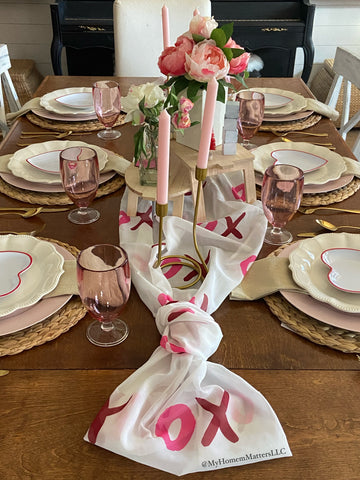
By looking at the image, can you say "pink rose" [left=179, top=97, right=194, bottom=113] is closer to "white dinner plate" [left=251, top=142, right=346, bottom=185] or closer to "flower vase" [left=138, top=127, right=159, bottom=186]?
"flower vase" [left=138, top=127, right=159, bottom=186]

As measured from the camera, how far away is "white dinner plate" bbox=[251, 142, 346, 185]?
1.14 meters

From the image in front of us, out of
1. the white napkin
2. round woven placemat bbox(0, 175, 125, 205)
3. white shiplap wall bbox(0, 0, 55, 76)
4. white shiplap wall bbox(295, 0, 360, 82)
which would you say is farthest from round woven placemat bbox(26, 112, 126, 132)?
white shiplap wall bbox(295, 0, 360, 82)

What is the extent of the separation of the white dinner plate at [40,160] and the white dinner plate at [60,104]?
22cm

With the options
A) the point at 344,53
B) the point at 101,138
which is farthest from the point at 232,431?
the point at 344,53

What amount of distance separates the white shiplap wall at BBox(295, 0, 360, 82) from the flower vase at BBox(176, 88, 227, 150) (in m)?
2.63

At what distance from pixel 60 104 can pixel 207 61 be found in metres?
0.78

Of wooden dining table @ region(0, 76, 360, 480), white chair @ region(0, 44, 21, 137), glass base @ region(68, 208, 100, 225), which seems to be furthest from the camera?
white chair @ region(0, 44, 21, 137)

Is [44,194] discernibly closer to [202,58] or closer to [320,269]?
[202,58]

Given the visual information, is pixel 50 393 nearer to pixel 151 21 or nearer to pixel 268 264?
pixel 268 264

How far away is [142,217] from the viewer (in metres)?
1.02

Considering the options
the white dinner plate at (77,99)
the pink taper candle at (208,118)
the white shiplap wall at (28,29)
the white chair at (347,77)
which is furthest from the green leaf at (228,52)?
the white shiplap wall at (28,29)

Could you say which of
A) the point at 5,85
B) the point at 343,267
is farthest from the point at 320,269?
the point at 5,85

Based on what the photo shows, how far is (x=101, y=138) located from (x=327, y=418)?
98 centimetres

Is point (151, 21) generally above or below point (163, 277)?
above
